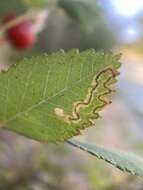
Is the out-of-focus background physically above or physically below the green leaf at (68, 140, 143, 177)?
above

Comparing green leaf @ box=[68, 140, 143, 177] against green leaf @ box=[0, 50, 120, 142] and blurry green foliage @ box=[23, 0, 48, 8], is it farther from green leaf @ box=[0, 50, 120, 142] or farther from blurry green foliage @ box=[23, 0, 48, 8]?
blurry green foliage @ box=[23, 0, 48, 8]

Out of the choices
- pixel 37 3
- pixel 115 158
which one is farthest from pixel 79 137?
pixel 115 158

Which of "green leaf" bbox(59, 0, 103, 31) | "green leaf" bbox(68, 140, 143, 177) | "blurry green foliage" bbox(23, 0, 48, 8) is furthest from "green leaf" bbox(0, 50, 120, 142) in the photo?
"green leaf" bbox(59, 0, 103, 31)

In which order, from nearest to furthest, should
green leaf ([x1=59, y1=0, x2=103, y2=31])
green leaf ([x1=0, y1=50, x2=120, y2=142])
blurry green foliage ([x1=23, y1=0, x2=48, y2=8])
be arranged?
green leaf ([x1=0, y1=50, x2=120, y2=142])
blurry green foliage ([x1=23, y1=0, x2=48, y2=8])
green leaf ([x1=59, y1=0, x2=103, y2=31])

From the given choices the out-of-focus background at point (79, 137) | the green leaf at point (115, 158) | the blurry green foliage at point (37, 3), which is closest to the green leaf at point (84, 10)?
the out-of-focus background at point (79, 137)

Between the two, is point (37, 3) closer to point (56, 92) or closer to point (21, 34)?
point (21, 34)

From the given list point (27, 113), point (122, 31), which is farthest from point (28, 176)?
point (122, 31)

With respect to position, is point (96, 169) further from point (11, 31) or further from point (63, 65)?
point (63, 65)
